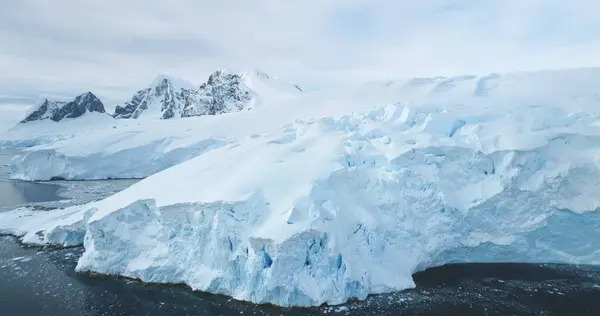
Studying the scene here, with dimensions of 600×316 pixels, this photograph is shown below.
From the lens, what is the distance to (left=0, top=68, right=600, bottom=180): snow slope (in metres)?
20.9

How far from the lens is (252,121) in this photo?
4241 cm

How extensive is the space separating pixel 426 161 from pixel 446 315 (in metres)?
6.37

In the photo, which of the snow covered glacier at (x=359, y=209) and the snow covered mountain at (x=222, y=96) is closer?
the snow covered glacier at (x=359, y=209)

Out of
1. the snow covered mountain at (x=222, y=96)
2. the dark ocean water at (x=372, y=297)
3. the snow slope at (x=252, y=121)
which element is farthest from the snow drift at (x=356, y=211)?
the snow covered mountain at (x=222, y=96)

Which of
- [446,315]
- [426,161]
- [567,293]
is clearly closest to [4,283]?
[446,315]

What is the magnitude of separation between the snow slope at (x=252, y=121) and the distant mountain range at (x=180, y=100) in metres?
26.5

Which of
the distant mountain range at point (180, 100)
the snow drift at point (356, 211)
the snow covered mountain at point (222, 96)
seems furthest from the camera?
the distant mountain range at point (180, 100)

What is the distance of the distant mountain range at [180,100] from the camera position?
7481 cm

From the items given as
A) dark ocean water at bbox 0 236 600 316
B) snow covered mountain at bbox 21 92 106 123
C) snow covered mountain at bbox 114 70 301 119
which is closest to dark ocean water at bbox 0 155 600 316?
dark ocean water at bbox 0 236 600 316

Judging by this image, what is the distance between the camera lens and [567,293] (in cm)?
1296

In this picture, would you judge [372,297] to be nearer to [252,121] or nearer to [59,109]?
[252,121]

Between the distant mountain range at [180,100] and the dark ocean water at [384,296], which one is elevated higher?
the distant mountain range at [180,100]

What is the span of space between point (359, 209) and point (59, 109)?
96.9 m

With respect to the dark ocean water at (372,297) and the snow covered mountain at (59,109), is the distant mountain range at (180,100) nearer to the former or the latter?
the snow covered mountain at (59,109)
